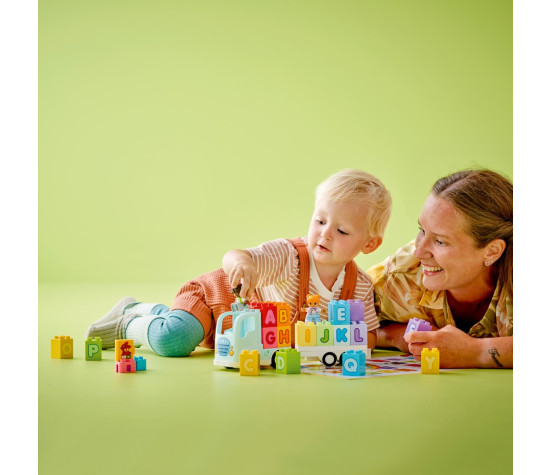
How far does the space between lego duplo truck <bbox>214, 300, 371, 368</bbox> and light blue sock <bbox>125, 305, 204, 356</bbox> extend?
9.2 inches

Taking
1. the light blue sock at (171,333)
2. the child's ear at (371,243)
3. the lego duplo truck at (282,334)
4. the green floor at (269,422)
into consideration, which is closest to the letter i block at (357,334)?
the lego duplo truck at (282,334)

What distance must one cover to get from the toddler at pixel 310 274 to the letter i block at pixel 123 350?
0.70 ft

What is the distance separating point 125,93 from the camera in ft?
17.4

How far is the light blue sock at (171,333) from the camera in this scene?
2.01 meters

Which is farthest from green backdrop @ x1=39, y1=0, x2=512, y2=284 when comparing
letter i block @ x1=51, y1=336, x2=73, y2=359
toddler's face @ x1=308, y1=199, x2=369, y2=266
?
letter i block @ x1=51, y1=336, x2=73, y2=359

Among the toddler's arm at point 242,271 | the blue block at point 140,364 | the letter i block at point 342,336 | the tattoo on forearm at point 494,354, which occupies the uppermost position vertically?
the toddler's arm at point 242,271

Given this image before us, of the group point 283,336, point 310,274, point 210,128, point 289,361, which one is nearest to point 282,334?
point 283,336

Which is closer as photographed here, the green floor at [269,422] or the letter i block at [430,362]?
the green floor at [269,422]

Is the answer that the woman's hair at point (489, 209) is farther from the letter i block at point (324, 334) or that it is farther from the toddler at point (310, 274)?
the letter i block at point (324, 334)

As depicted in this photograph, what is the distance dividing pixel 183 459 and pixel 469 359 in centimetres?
91

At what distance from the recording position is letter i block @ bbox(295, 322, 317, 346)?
1809 millimetres

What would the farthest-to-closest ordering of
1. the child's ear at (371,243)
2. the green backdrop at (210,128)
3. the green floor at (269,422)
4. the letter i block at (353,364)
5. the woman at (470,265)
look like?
the green backdrop at (210,128) → the child's ear at (371,243) → the woman at (470,265) → the letter i block at (353,364) → the green floor at (269,422)

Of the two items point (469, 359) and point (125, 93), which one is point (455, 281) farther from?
point (125, 93)

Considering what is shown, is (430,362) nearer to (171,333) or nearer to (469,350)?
(469,350)
